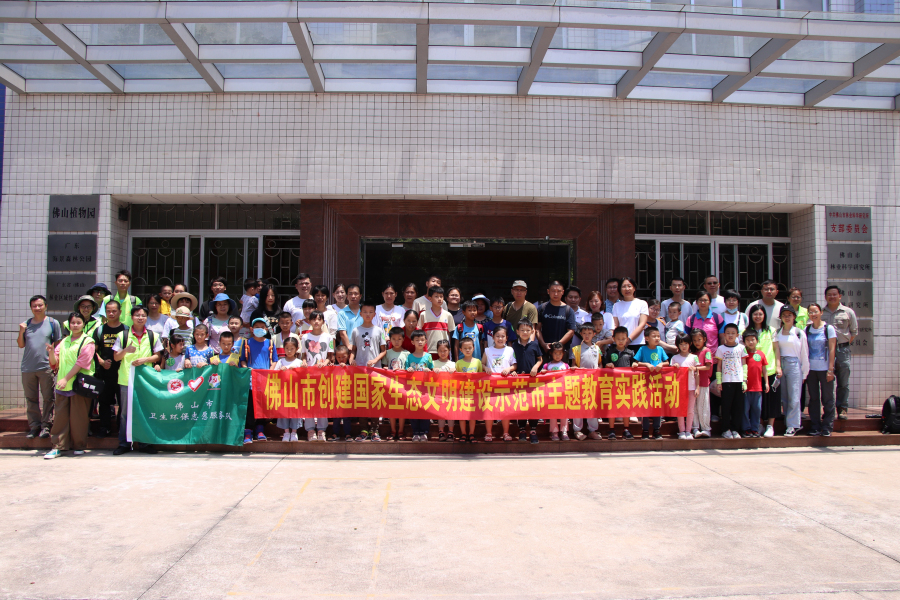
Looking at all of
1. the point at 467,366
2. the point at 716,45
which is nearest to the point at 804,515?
the point at 467,366

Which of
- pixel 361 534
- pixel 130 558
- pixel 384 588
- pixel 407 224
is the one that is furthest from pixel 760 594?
pixel 407 224

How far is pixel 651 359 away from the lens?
757cm

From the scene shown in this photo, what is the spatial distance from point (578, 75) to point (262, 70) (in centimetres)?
494

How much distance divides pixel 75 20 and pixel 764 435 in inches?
402

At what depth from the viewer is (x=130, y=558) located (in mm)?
3854

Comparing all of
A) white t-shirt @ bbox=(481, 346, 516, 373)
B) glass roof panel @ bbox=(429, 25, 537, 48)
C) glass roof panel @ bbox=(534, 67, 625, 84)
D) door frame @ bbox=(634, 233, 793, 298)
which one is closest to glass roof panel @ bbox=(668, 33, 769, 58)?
glass roof panel @ bbox=(534, 67, 625, 84)

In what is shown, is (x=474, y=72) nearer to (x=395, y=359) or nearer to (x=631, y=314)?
(x=631, y=314)

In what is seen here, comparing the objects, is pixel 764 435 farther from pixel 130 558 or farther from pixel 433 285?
pixel 130 558

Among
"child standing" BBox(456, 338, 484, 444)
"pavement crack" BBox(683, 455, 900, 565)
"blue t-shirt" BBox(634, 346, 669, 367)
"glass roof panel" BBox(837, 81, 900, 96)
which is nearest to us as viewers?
"pavement crack" BBox(683, 455, 900, 565)

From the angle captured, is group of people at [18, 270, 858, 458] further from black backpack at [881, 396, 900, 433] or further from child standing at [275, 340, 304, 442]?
black backpack at [881, 396, 900, 433]

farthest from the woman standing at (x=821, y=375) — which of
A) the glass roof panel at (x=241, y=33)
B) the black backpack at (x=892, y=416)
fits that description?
the glass roof panel at (x=241, y=33)

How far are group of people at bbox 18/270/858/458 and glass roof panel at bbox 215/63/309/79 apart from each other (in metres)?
3.40

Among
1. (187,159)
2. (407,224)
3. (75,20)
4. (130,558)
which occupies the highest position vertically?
(75,20)

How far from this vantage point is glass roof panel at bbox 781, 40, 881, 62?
837cm
